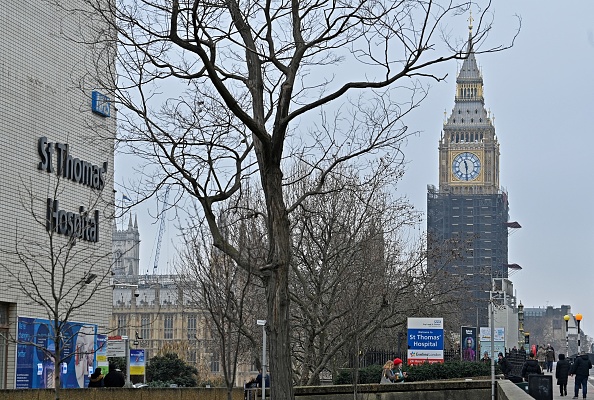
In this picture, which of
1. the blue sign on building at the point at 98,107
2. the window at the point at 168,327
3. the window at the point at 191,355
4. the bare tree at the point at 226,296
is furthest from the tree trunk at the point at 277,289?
the window at the point at 168,327

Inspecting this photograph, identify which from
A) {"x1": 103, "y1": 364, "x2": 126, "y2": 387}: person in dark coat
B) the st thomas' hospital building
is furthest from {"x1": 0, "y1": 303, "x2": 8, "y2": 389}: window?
{"x1": 103, "y1": 364, "x2": 126, "y2": 387}: person in dark coat

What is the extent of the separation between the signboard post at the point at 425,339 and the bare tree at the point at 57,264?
1012 centimetres

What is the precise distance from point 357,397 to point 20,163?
11.8 meters

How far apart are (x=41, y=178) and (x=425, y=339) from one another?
13599 millimetres

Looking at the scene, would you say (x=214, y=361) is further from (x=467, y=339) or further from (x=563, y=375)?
(x=563, y=375)

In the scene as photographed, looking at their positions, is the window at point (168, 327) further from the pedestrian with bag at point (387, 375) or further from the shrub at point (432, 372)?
the pedestrian with bag at point (387, 375)

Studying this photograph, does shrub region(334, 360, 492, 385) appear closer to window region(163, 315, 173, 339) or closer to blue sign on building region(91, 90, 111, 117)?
blue sign on building region(91, 90, 111, 117)

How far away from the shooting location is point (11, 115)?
3288cm

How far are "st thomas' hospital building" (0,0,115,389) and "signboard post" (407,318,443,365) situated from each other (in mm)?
10229

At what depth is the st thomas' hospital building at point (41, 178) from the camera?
32656mm

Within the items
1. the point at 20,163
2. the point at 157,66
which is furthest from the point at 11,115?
the point at 157,66

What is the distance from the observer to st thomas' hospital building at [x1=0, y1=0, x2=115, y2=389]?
107ft

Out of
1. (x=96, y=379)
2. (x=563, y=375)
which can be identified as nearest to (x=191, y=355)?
(x=563, y=375)

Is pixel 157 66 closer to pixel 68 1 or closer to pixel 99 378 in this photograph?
pixel 99 378
